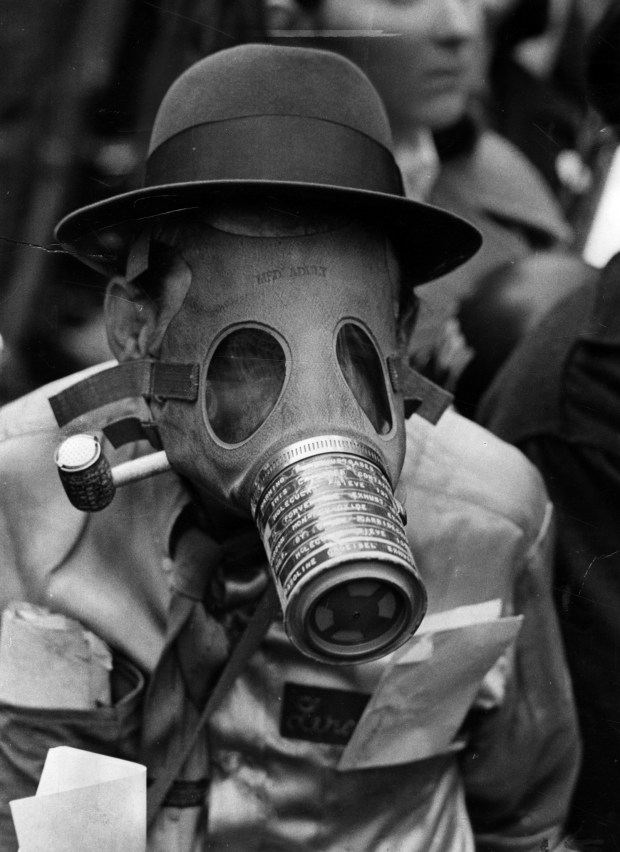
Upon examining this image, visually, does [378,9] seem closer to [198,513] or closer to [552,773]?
[198,513]

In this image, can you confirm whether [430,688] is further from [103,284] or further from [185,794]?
[103,284]

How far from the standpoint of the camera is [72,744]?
1686 mm

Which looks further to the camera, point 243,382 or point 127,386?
point 127,386

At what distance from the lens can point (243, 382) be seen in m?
1.45

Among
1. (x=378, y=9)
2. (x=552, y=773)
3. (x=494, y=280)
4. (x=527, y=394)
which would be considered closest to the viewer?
(x=552, y=773)

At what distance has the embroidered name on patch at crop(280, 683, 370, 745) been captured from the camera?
1769 millimetres

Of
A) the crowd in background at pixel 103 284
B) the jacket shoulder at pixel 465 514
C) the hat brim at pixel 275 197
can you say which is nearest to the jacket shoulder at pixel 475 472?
the jacket shoulder at pixel 465 514

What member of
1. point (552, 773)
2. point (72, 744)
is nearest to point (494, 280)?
point (552, 773)

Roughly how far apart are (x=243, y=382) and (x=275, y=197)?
0.25m

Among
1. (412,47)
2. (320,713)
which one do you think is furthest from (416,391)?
(412,47)

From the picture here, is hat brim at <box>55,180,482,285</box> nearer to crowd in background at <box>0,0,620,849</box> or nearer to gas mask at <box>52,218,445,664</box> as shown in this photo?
gas mask at <box>52,218,445,664</box>

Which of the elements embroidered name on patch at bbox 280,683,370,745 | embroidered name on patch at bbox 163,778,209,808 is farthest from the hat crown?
embroidered name on patch at bbox 163,778,209,808

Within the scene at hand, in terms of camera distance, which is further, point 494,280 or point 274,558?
point 494,280

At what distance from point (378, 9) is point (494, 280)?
2.19 feet
